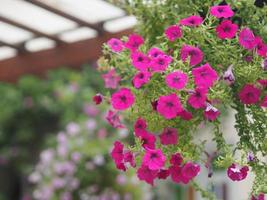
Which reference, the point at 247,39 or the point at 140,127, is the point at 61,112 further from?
the point at 247,39

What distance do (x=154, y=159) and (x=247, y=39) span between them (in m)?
0.48

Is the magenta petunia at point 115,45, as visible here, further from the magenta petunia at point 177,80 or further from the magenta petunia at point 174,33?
the magenta petunia at point 177,80

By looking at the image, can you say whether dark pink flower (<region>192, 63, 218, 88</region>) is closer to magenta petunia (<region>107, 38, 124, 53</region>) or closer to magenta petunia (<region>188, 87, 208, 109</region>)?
magenta petunia (<region>188, 87, 208, 109</region>)

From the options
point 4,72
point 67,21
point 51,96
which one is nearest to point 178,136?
point 67,21

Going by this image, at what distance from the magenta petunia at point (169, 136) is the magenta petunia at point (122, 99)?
14 cm

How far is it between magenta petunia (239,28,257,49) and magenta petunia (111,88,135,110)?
1.26 ft

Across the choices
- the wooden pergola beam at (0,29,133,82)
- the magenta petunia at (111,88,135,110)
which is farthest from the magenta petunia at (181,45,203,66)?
the wooden pergola beam at (0,29,133,82)

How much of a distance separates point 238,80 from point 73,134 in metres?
5.02

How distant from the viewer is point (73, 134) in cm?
708

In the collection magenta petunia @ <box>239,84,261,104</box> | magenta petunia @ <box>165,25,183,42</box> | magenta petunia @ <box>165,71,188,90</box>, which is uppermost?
magenta petunia @ <box>165,25,183,42</box>

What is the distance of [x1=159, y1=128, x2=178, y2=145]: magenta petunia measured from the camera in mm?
2146

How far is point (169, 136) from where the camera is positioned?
7.07ft

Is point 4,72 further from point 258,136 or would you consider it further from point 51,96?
point 258,136

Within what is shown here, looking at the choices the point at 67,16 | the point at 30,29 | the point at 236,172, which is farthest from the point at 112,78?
the point at 30,29
